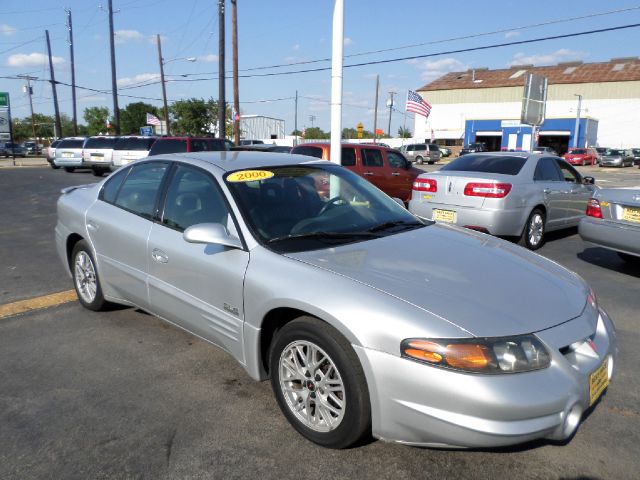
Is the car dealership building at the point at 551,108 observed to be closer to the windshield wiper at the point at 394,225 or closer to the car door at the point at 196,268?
the windshield wiper at the point at 394,225

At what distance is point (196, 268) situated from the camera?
318 cm

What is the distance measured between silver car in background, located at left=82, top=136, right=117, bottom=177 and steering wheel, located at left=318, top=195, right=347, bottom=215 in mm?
20313

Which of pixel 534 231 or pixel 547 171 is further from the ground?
pixel 547 171

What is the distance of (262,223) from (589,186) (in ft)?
25.5

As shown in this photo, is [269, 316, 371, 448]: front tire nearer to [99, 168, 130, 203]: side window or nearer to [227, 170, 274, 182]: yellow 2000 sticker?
[227, 170, 274, 182]: yellow 2000 sticker

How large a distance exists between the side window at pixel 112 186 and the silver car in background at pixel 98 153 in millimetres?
18821

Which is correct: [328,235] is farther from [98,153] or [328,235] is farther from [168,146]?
[98,153]

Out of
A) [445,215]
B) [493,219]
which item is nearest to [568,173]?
[493,219]

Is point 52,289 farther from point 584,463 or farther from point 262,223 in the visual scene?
point 584,463

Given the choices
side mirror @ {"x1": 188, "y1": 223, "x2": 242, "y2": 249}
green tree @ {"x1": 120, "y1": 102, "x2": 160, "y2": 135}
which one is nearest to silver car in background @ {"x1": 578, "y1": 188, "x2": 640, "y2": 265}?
side mirror @ {"x1": 188, "y1": 223, "x2": 242, "y2": 249}

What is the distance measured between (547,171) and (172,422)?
23.3 ft

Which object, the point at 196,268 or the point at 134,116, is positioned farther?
the point at 134,116

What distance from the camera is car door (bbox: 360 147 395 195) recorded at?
1188 centimetres

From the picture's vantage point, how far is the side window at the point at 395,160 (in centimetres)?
1248
